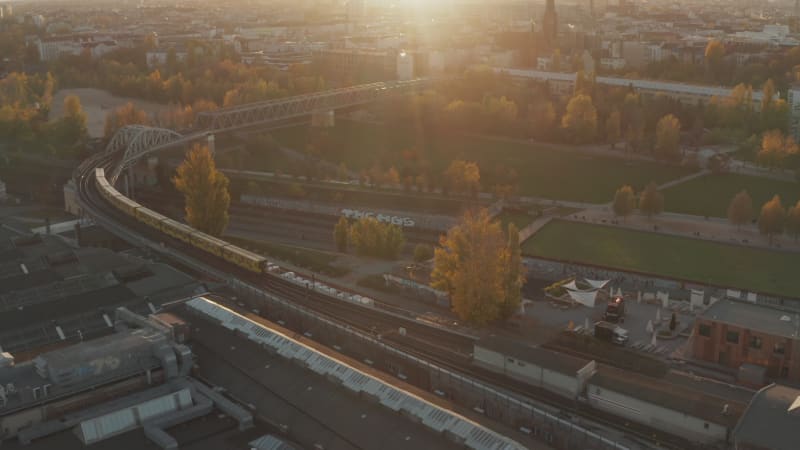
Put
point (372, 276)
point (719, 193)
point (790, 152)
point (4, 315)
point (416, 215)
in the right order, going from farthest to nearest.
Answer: point (790, 152), point (719, 193), point (416, 215), point (372, 276), point (4, 315)

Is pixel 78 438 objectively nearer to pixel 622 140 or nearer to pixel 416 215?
pixel 416 215

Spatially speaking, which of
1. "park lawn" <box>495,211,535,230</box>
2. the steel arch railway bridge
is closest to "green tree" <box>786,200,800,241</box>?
"park lawn" <box>495,211,535,230</box>

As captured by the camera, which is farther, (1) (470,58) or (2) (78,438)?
(1) (470,58)

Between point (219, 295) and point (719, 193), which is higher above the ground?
point (219, 295)

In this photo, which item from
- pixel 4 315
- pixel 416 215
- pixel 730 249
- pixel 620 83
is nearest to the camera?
pixel 4 315

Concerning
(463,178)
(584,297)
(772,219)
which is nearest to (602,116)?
(463,178)

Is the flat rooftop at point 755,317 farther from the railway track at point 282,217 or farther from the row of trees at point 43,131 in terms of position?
the row of trees at point 43,131

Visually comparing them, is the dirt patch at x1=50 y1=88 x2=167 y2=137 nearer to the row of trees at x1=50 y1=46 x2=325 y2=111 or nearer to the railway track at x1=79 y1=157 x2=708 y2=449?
the row of trees at x1=50 y1=46 x2=325 y2=111

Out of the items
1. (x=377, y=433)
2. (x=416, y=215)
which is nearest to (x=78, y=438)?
(x=377, y=433)
